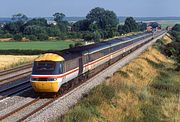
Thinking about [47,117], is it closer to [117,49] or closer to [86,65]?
[86,65]

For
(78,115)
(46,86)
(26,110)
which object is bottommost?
(26,110)

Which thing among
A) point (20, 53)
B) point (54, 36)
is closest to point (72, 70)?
point (20, 53)

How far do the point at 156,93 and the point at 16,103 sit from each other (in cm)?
942

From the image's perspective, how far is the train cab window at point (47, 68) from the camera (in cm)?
2352

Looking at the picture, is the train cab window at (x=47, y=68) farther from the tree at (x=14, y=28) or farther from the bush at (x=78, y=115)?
the tree at (x=14, y=28)

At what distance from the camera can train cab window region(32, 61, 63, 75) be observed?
77.2 ft

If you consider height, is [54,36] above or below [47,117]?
below

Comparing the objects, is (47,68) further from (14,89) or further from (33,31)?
(33,31)

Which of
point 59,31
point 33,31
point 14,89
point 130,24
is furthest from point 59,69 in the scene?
point 130,24

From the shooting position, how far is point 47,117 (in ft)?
63.2

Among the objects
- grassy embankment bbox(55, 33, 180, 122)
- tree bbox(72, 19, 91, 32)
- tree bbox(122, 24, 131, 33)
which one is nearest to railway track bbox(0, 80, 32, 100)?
grassy embankment bbox(55, 33, 180, 122)

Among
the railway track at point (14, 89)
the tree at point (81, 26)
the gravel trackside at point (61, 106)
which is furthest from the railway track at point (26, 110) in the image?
the tree at point (81, 26)

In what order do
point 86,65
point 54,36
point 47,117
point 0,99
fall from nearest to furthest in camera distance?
1. point 47,117
2. point 0,99
3. point 86,65
4. point 54,36

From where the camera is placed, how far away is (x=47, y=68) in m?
23.8
